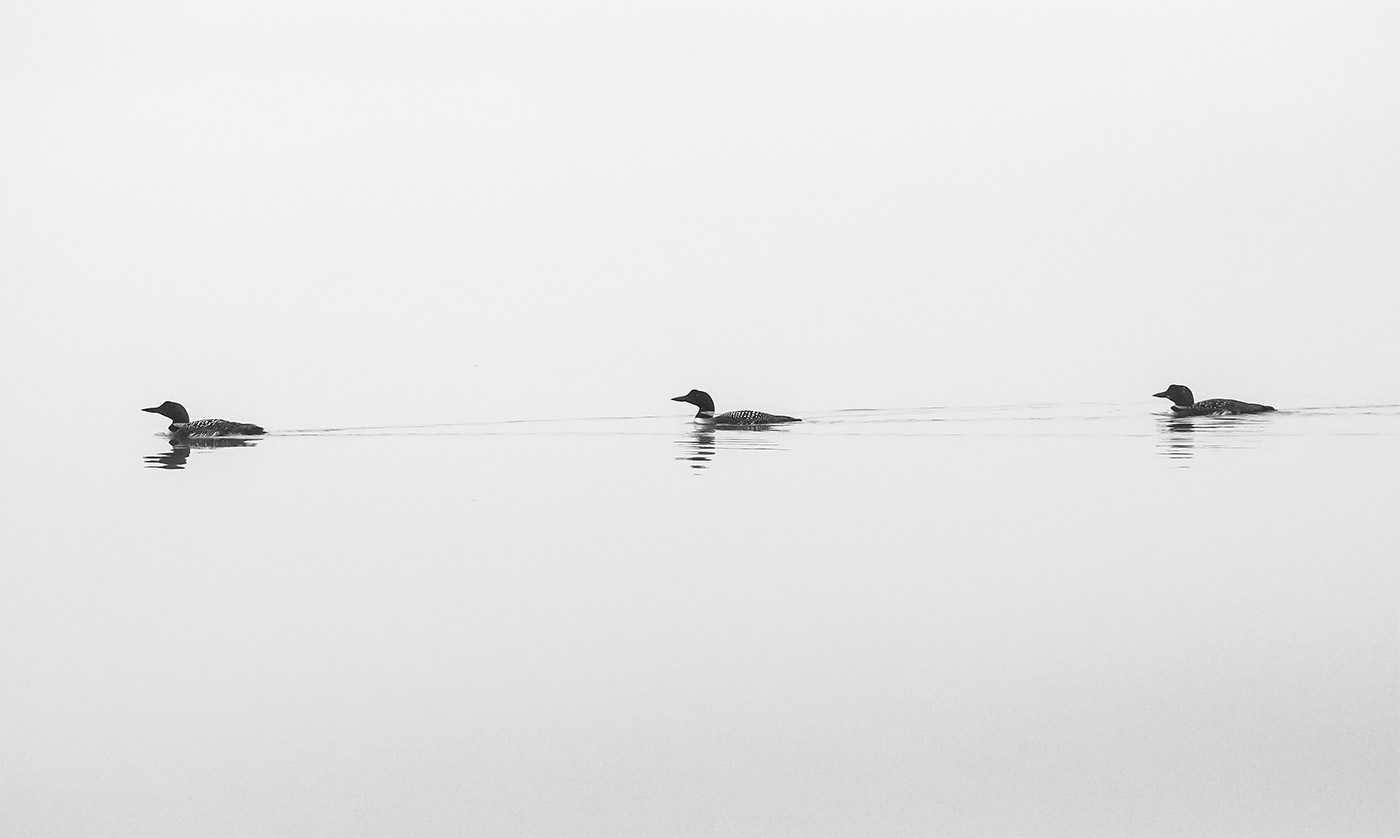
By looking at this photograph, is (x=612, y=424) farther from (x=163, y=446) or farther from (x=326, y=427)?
(x=163, y=446)

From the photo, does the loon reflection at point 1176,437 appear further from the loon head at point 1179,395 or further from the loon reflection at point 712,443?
the loon reflection at point 712,443

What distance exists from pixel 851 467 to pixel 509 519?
1.64 meters

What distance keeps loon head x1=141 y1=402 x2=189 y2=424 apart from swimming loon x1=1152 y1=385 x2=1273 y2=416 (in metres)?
4.94

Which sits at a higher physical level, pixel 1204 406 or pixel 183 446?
pixel 1204 406

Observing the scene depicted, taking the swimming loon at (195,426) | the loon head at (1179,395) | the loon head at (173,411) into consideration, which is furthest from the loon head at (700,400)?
the loon head at (173,411)

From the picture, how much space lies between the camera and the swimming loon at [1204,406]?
7.87 metres

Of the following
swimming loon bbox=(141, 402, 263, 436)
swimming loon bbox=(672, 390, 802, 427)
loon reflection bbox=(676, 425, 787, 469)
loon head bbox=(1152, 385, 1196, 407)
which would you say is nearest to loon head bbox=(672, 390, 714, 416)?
swimming loon bbox=(672, 390, 802, 427)

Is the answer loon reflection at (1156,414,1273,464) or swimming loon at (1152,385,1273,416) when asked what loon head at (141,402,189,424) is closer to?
loon reflection at (1156,414,1273,464)

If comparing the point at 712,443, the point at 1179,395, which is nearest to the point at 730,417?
the point at 712,443

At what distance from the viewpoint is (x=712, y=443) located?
760 cm

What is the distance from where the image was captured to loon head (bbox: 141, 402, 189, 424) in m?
7.66

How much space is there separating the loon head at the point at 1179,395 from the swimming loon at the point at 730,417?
187cm

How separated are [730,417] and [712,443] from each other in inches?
31.0

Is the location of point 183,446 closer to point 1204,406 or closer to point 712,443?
point 712,443
